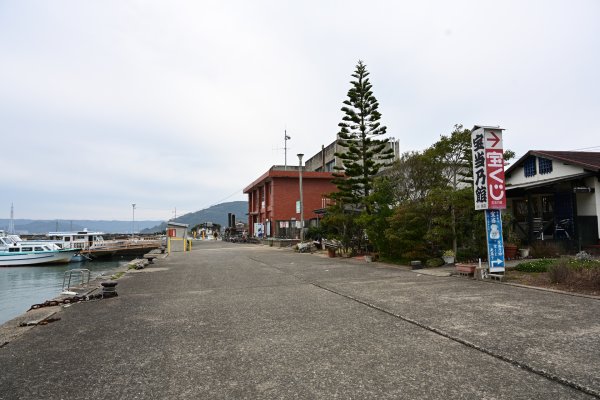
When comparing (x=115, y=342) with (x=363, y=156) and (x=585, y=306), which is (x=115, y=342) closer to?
(x=585, y=306)

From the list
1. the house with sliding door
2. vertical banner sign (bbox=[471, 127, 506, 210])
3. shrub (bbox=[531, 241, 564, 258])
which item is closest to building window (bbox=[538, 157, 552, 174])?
the house with sliding door

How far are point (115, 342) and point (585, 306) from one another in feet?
23.2

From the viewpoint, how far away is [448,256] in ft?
40.8

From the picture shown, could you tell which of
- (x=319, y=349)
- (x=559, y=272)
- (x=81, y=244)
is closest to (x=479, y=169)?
(x=559, y=272)

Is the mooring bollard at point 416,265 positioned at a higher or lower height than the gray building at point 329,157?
lower

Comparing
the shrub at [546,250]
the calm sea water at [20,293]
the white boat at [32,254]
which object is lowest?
the calm sea water at [20,293]

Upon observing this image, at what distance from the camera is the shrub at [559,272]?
25.7ft

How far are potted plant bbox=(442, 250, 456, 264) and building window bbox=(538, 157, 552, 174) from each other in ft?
22.5

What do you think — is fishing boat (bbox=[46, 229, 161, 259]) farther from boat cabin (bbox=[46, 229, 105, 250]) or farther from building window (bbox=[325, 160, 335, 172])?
building window (bbox=[325, 160, 335, 172])

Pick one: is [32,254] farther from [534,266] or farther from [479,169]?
[534,266]

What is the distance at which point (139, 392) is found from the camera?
3.16 meters

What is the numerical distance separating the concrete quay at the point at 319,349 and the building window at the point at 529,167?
1128 centimetres

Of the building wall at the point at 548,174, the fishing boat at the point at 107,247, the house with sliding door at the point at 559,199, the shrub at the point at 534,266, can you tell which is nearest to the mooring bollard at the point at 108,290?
the shrub at the point at 534,266

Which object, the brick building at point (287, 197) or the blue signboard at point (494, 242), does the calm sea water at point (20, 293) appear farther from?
the brick building at point (287, 197)
